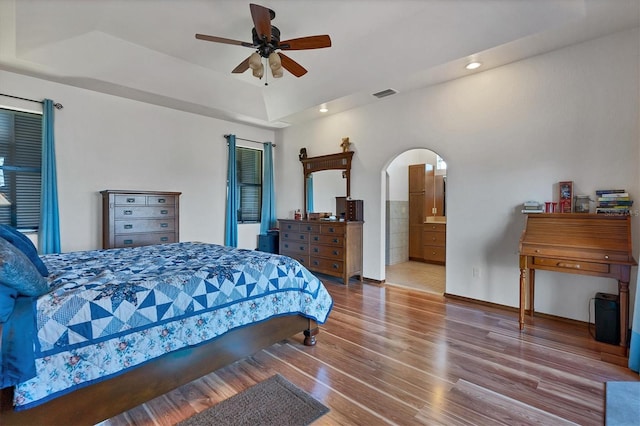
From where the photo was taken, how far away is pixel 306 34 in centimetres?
346

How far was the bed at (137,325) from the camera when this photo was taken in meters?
1.36

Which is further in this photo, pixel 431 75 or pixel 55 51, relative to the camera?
pixel 431 75

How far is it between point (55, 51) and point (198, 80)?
62.7 inches

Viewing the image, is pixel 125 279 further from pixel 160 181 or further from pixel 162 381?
Result: pixel 160 181

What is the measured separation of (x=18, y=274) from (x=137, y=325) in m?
0.57

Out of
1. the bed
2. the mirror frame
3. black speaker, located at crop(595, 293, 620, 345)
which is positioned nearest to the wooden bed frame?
the bed

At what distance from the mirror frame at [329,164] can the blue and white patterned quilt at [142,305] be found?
2.81 meters

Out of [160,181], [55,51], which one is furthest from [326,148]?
[55,51]

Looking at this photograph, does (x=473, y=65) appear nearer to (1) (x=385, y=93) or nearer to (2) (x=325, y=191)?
(1) (x=385, y=93)

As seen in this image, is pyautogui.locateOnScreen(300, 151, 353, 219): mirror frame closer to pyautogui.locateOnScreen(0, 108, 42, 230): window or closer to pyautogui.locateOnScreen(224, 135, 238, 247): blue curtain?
pyautogui.locateOnScreen(224, 135, 238, 247): blue curtain

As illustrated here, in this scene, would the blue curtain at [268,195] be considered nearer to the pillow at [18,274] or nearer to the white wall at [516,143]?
the white wall at [516,143]

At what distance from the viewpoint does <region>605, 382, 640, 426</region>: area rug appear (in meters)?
1.66

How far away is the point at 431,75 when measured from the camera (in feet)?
12.2

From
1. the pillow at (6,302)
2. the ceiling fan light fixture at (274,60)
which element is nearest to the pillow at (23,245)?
the pillow at (6,302)
